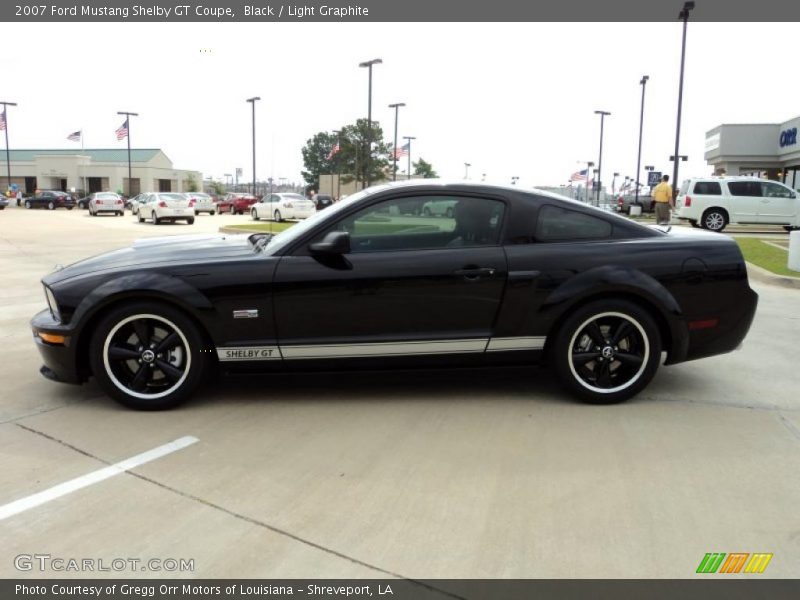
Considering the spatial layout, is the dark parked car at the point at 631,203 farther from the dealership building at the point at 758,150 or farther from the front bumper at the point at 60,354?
the front bumper at the point at 60,354

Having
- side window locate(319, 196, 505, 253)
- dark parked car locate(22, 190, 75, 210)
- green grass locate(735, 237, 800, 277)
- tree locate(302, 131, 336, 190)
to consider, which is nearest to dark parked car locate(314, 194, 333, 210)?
side window locate(319, 196, 505, 253)

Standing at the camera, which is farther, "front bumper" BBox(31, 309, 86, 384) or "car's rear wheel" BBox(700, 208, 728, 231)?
"car's rear wheel" BBox(700, 208, 728, 231)

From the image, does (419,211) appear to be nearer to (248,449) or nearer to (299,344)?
(299,344)

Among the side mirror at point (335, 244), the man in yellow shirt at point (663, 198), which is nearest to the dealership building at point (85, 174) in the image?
the man in yellow shirt at point (663, 198)

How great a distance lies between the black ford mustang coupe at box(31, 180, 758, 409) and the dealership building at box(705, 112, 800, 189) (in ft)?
121

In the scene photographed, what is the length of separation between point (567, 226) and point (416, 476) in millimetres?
2079

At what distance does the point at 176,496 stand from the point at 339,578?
3.45 ft

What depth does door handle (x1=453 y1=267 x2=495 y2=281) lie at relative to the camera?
14.0 ft

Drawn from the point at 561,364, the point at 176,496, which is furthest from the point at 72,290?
the point at 561,364

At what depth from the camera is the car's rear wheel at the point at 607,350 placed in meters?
4.32

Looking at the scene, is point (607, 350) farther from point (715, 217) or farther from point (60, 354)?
point (715, 217)

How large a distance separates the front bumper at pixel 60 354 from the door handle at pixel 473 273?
98.0 inches

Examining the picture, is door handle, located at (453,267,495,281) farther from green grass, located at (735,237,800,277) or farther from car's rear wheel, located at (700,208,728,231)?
car's rear wheel, located at (700,208,728,231)

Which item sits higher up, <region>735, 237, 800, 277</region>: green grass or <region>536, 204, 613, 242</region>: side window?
<region>536, 204, 613, 242</region>: side window
